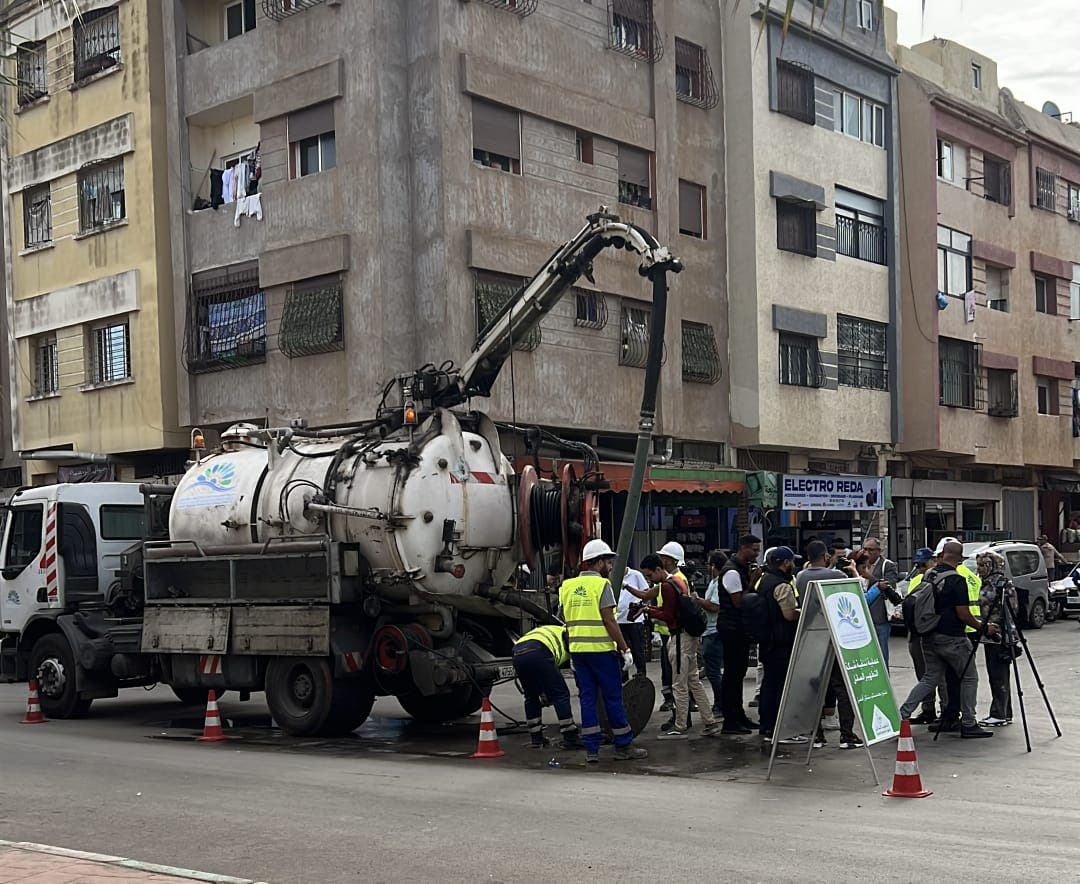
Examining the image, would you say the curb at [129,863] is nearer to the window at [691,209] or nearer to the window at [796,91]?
the window at [691,209]

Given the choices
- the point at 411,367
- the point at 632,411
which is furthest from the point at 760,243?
the point at 411,367

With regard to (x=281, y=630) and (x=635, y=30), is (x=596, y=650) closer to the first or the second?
(x=281, y=630)

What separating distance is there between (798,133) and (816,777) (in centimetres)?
2193

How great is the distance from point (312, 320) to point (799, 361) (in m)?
11.4

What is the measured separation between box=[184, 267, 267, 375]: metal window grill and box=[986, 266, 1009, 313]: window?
2077 centimetres

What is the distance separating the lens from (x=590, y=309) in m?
25.1

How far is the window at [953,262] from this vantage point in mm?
33250

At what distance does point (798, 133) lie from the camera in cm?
2967

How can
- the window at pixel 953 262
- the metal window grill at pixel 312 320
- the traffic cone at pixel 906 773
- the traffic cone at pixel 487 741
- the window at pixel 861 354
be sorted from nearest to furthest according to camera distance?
the traffic cone at pixel 906 773, the traffic cone at pixel 487 741, the metal window grill at pixel 312 320, the window at pixel 861 354, the window at pixel 953 262

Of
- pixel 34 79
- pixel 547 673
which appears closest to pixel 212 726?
pixel 547 673

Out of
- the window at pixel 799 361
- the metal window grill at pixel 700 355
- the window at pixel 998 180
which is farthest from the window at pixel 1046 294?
the metal window grill at pixel 700 355

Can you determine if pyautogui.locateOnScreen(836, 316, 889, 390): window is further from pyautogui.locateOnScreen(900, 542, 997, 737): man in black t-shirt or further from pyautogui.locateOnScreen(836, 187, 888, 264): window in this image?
pyautogui.locateOnScreen(900, 542, 997, 737): man in black t-shirt

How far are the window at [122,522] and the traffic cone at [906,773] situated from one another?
10.1m

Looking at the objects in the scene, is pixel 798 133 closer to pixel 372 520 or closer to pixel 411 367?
pixel 411 367
